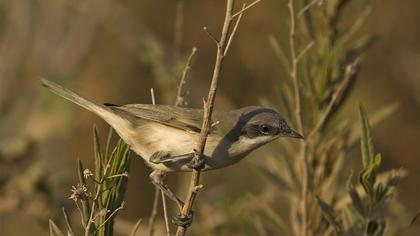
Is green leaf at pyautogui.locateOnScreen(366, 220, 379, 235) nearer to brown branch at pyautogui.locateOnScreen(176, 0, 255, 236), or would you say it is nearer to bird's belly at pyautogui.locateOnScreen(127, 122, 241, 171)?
brown branch at pyautogui.locateOnScreen(176, 0, 255, 236)

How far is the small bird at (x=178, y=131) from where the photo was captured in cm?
387

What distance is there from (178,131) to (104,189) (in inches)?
51.5

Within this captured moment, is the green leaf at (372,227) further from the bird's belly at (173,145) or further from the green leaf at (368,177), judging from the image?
the bird's belly at (173,145)

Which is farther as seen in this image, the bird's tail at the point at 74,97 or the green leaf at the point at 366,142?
the bird's tail at the point at 74,97

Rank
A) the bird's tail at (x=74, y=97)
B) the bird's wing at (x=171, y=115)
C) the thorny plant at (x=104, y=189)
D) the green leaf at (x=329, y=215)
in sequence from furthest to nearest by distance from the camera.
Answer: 1. the bird's wing at (x=171, y=115)
2. the bird's tail at (x=74, y=97)
3. the green leaf at (x=329, y=215)
4. the thorny plant at (x=104, y=189)

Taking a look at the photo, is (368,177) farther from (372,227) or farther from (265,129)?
(265,129)

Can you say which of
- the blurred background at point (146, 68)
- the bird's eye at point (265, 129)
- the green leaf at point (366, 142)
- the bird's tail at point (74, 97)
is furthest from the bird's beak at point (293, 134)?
the blurred background at point (146, 68)

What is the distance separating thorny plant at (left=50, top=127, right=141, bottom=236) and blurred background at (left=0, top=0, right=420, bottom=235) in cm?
257

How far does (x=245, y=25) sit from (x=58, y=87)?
13.8ft

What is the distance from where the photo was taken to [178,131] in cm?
399

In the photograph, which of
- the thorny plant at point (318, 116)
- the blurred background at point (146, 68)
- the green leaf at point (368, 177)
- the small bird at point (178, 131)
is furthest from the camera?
the blurred background at point (146, 68)

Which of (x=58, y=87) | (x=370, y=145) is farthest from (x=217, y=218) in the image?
(x=370, y=145)

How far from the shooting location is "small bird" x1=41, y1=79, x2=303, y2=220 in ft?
12.7

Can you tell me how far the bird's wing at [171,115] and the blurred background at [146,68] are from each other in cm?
141
